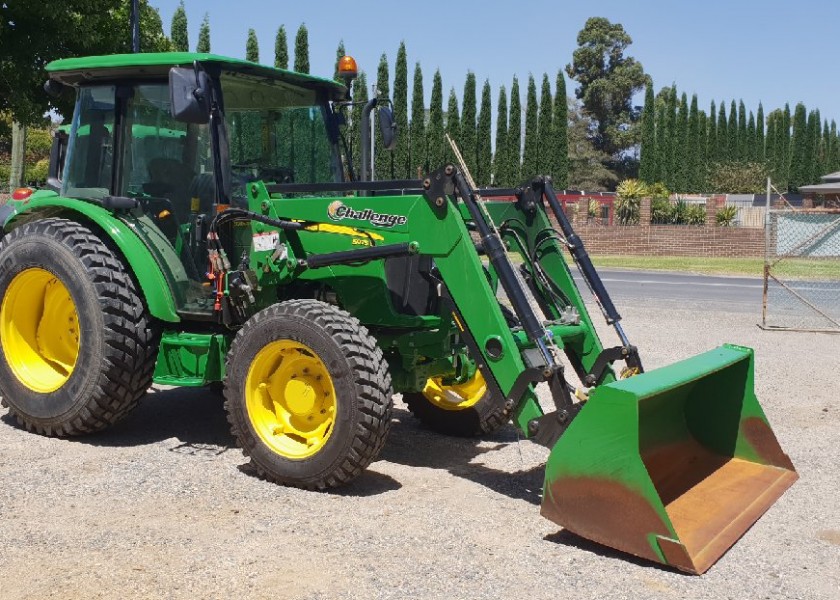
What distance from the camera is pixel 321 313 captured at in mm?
5273

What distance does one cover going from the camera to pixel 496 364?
5.17 m

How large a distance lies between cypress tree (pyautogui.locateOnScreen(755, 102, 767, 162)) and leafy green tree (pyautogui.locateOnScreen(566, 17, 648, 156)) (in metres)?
7.73

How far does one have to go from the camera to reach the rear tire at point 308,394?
16.8 ft

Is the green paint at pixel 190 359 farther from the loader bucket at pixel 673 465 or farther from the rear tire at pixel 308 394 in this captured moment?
the loader bucket at pixel 673 465

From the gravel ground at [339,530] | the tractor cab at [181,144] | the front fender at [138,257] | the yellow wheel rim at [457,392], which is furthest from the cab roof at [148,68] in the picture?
the gravel ground at [339,530]

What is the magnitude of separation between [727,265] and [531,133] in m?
25.5

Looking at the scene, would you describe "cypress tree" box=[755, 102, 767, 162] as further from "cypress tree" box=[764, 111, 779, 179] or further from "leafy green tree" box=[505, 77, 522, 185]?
"leafy green tree" box=[505, 77, 522, 185]

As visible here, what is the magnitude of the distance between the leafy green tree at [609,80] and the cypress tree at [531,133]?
14.9 metres

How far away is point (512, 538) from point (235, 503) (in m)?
1.51

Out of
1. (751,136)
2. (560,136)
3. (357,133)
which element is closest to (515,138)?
(560,136)

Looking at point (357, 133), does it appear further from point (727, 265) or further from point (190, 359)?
point (727, 265)

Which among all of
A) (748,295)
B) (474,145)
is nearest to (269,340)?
(748,295)

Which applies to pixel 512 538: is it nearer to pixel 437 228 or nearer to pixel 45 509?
pixel 437 228

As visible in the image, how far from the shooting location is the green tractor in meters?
5.01
